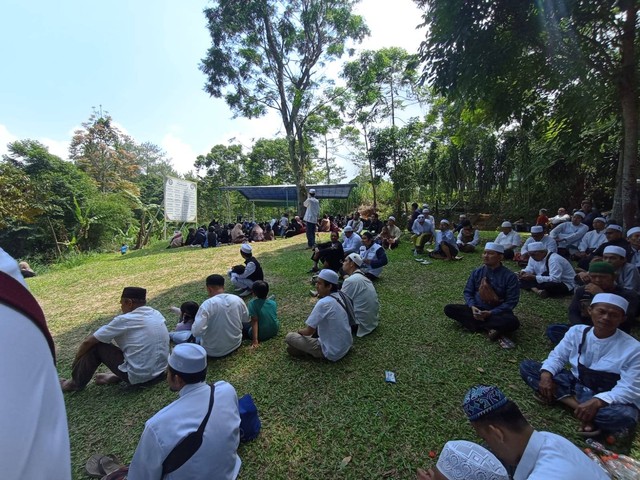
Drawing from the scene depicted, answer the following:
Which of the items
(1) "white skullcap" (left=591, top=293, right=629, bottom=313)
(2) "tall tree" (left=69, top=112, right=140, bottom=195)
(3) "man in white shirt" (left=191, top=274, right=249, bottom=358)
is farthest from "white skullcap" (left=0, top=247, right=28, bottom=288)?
(2) "tall tree" (left=69, top=112, right=140, bottom=195)

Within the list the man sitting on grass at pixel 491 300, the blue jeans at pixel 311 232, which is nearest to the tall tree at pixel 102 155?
the blue jeans at pixel 311 232

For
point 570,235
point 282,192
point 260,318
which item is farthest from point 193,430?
point 282,192

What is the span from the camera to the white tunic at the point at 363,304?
4523mm

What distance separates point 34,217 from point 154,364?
16368 millimetres

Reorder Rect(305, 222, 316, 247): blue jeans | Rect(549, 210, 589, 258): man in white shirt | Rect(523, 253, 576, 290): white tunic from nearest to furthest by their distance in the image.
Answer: Rect(523, 253, 576, 290): white tunic < Rect(549, 210, 589, 258): man in white shirt < Rect(305, 222, 316, 247): blue jeans

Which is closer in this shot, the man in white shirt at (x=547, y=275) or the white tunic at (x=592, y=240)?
the man in white shirt at (x=547, y=275)

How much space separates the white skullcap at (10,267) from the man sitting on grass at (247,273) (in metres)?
5.80

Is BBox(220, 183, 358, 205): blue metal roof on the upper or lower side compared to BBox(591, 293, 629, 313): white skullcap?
upper

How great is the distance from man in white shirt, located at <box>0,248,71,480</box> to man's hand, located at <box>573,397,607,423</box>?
345 cm

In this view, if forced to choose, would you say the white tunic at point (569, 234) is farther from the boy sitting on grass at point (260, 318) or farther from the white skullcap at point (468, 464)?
the white skullcap at point (468, 464)

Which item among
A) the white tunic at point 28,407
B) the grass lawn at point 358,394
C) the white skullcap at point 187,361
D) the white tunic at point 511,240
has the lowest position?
the grass lawn at point 358,394

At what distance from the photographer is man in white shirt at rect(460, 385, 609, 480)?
141cm

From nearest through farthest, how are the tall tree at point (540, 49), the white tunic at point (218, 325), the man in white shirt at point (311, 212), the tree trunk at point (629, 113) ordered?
the white tunic at point (218, 325), the tall tree at point (540, 49), the tree trunk at point (629, 113), the man in white shirt at point (311, 212)

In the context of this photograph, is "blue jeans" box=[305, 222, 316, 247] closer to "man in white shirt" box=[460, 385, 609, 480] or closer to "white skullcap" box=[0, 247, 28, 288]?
"man in white shirt" box=[460, 385, 609, 480]
